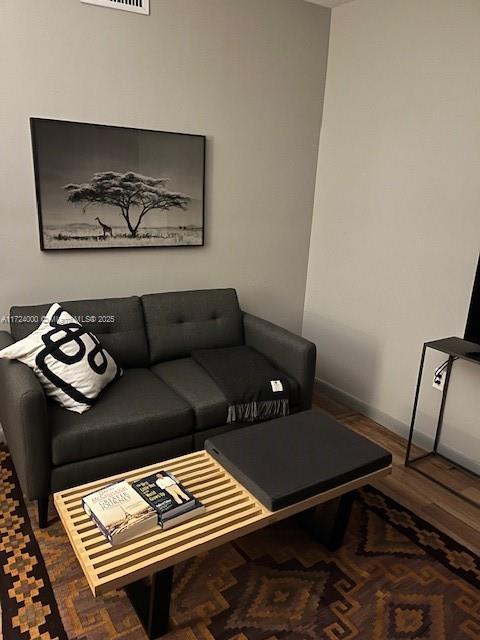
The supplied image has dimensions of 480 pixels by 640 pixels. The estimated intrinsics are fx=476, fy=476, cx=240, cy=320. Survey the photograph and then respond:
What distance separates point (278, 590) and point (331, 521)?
1.20ft

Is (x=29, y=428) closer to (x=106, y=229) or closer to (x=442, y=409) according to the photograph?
(x=106, y=229)

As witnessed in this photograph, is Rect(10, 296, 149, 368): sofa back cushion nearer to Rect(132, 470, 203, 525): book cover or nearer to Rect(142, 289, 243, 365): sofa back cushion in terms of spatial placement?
Rect(142, 289, 243, 365): sofa back cushion

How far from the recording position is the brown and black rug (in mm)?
1659

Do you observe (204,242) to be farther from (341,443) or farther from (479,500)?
(479,500)

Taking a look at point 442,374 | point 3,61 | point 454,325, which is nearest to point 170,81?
point 3,61

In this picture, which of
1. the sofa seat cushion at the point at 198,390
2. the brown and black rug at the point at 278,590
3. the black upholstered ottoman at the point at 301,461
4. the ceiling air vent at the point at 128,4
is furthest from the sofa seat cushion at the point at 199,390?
the ceiling air vent at the point at 128,4

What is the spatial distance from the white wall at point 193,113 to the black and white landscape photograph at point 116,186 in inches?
2.5

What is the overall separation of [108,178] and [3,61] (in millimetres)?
734

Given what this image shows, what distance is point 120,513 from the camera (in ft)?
4.99

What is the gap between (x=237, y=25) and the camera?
2930 mm

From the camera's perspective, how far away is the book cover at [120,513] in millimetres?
1467

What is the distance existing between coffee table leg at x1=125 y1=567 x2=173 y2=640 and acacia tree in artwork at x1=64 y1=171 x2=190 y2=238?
6.37ft

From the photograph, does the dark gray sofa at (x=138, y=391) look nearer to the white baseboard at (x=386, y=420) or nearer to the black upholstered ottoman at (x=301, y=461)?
the black upholstered ottoman at (x=301, y=461)

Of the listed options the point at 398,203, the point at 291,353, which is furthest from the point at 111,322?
the point at 398,203
